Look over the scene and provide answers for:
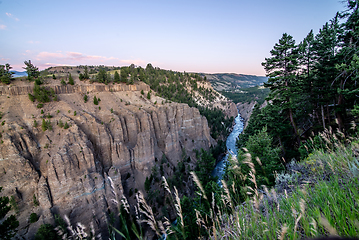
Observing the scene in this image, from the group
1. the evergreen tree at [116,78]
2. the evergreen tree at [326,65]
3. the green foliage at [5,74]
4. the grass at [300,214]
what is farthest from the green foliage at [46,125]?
A: the evergreen tree at [326,65]

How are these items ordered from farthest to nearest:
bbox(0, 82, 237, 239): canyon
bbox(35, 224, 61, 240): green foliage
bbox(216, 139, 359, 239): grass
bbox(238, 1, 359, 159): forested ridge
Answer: bbox(0, 82, 237, 239): canyon < bbox(35, 224, 61, 240): green foliage < bbox(238, 1, 359, 159): forested ridge < bbox(216, 139, 359, 239): grass

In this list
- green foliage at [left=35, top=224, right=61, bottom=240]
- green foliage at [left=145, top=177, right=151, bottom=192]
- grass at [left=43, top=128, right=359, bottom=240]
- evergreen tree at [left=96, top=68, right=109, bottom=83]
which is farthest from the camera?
evergreen tree at [left=96, top=68, right=109, bottom=83]

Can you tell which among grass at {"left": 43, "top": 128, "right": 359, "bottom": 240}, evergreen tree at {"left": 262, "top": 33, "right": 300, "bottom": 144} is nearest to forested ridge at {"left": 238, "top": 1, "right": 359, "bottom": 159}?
evergreen tree at {"left": 262, "top": 33, "right": 300, "bottom": 144}

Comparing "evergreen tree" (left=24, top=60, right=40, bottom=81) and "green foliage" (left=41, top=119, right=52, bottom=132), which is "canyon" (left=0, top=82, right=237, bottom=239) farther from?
"evergreen tree" (left=24, top=60, right=40, bottom=81)

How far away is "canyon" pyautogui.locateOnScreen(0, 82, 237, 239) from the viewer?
738 inches

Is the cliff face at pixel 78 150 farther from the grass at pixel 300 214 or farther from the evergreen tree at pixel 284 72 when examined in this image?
the evergreen tree at pixel 284 72

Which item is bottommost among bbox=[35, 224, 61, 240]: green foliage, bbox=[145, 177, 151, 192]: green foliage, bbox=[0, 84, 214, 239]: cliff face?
bbox=[145, 177, 151, 192]: green foliage

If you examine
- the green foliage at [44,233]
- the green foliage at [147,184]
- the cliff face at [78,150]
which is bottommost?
the green foliage at [147,184]

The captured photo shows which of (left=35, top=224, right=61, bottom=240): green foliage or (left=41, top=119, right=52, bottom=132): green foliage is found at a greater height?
(left=41, top=119, right=52, bottom=132): green foliage

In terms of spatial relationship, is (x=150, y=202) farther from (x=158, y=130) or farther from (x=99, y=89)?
(x=99, y=89)

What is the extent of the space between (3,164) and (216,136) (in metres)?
50.3

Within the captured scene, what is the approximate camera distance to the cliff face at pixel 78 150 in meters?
18.8

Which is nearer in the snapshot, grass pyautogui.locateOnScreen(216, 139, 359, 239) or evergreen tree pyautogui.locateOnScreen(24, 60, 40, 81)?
grass pyautogui.locateOnScreen(216, 139, 359, 239)

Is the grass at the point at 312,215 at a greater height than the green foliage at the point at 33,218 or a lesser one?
greater
